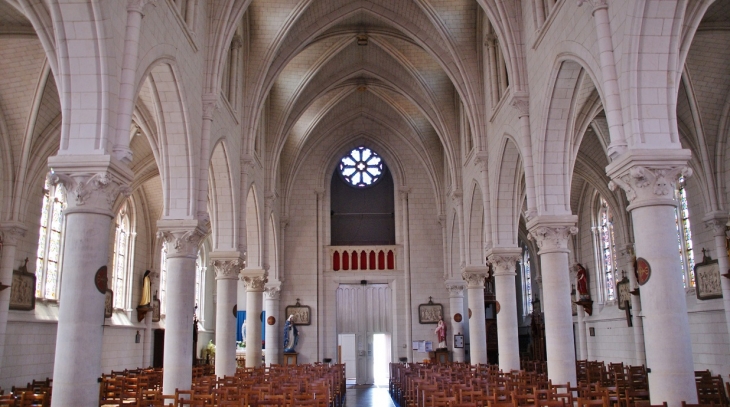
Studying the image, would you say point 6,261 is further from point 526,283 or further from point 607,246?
point 526,283

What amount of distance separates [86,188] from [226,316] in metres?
10.4

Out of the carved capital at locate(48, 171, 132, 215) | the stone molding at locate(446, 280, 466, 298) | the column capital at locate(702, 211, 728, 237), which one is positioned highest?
the column capital at locate(702, 211, 728, 237)

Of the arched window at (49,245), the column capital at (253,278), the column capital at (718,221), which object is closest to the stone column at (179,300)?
the arched window at (49,245)

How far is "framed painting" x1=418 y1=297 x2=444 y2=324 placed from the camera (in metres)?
32.2

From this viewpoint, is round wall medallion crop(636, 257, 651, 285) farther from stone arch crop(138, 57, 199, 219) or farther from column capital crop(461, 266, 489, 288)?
column capital crop(461, 266, 489, 288)

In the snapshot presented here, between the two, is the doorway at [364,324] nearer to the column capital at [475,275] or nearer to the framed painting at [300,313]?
the framed painting at [300,313]

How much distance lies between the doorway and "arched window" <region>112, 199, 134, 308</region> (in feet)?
35.5

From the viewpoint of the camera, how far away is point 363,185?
34.5 metres

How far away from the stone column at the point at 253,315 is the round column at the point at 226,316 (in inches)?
197

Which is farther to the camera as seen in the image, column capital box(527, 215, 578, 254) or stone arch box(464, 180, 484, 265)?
stone arch box(464, 180, 484, 265)

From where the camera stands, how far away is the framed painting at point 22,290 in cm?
1775

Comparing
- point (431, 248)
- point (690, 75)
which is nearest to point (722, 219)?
point (690, 75)

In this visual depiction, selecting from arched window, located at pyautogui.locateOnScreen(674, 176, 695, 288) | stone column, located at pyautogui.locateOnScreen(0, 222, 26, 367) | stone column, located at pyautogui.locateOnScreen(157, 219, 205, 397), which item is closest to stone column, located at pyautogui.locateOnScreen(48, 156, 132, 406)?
stone column, located at pyautogui.locateOnScreen(157, 219, 205, 397)

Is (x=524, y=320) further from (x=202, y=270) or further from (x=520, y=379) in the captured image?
(x=520, y=379)
